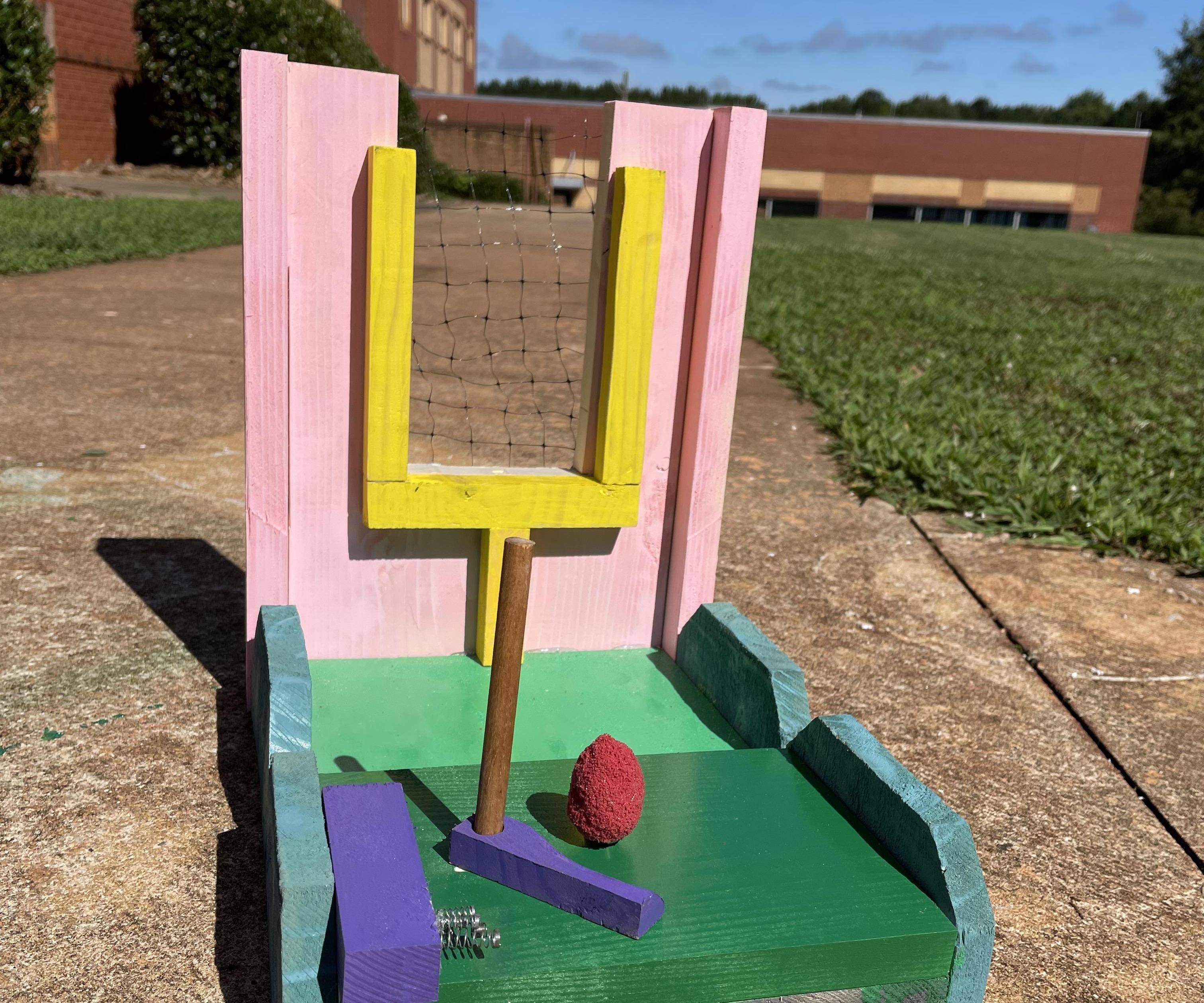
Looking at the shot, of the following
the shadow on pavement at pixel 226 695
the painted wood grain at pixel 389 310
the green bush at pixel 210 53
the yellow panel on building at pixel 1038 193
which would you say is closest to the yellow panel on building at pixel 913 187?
the yellow panel on building at pixel 1038 193

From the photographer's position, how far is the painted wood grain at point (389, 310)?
2354 mm

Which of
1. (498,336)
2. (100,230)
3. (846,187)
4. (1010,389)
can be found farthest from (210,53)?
(846,187)

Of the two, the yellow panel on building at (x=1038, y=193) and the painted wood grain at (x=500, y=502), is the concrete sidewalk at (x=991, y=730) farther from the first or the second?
the yellow panel on building at (x=1038, y=193)

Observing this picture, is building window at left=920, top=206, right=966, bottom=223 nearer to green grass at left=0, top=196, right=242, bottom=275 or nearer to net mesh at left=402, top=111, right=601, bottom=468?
net mesh at left=402, top=111, right=601, bottom=468

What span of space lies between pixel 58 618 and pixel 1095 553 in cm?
355

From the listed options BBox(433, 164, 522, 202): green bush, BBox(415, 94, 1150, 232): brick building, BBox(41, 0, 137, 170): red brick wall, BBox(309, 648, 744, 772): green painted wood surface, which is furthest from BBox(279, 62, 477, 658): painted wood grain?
BBox(415, 94, 1150, 232): brick building

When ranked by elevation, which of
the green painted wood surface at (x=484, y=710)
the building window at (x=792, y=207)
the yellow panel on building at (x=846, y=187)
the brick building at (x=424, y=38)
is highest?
the brick building at (x=424, y=38)

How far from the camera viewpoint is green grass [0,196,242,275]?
9.62 m

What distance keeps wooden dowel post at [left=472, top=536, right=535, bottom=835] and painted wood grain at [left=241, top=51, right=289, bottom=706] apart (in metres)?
0.96

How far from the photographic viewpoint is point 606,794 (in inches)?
71.8

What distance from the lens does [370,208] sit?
2367 mm

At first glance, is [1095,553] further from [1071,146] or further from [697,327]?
[1071,146]

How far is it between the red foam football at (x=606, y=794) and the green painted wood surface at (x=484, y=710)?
531 mm

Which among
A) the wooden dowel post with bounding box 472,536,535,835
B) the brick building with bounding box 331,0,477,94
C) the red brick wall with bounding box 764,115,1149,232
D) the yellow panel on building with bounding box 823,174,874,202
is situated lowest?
the wooden dowel post with bounding box 472,536,535,835
